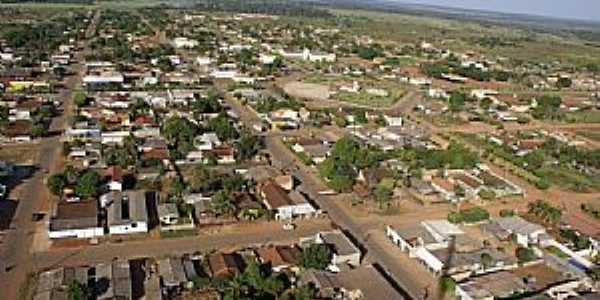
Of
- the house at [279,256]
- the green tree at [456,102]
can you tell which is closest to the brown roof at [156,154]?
the house at [279,256]

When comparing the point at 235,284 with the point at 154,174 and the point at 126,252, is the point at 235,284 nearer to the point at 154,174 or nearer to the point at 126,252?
the point at 126,252

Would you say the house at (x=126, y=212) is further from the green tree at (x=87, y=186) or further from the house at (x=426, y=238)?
the house at (x=426, y=238)

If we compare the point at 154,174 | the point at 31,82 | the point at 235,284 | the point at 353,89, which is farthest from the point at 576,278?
the point at 31,82

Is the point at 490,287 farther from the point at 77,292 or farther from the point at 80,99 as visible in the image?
the point at 80,99

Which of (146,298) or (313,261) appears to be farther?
(313,261)

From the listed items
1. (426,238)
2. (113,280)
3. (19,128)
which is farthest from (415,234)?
(19,128)

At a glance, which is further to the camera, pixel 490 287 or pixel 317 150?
pixel 317 150
